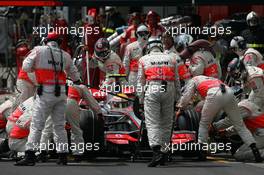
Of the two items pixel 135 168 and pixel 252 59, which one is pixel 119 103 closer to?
pixel 135 168

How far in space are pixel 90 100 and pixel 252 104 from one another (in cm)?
279

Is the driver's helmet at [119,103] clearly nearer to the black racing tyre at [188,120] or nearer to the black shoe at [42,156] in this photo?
the black racing tyre at [188,120]

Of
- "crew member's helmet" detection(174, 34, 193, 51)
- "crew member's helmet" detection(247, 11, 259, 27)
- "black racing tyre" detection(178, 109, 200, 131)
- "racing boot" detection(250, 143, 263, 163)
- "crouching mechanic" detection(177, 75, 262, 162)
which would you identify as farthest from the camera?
"crew member's helmet" detection(247, 11, 259, 27)

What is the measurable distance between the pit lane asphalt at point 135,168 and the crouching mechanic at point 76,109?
0.38 metres

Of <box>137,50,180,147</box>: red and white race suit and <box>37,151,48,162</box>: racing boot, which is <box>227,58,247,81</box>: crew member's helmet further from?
<box>37,151,48,162</box>: racing boot

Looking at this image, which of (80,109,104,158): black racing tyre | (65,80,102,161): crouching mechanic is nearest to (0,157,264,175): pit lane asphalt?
(80,109,104,158): black racing tyre

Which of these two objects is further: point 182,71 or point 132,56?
point 132,56

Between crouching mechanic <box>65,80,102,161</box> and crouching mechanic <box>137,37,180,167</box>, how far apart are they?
82 cm

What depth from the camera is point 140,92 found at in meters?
17.5

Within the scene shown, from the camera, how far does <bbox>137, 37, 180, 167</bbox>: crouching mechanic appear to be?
17.2 meters

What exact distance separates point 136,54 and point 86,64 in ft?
3.49

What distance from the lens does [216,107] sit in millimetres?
17750

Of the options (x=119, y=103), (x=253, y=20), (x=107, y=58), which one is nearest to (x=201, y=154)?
(x=119, y=103)

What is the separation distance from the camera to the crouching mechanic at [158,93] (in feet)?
56.4
